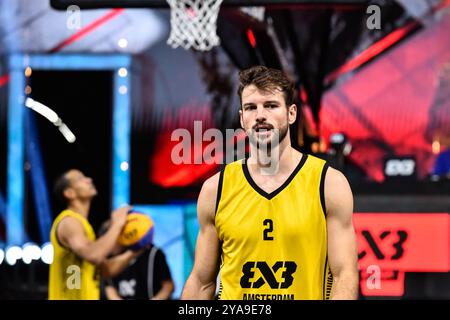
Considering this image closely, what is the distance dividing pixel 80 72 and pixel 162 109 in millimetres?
1024

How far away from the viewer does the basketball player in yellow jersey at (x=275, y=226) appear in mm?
3367

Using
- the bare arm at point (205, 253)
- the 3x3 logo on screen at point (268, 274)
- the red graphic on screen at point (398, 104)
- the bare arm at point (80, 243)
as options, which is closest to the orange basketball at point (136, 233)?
the bare arm at point (80, 243)

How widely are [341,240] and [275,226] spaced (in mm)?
242

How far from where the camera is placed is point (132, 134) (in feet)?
34.0

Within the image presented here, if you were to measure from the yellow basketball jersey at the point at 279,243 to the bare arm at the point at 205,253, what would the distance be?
0.12 ft

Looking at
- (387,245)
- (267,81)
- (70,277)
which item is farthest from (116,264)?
(267,81)

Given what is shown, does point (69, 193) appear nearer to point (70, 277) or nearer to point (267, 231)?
point (70, 277)

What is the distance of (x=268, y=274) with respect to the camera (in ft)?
11.1

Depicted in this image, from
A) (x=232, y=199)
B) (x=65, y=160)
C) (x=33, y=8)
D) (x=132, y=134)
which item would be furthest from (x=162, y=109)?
(x=232, y=199)

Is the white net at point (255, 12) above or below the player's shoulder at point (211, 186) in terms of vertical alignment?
above

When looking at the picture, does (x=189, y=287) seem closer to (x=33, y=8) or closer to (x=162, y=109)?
(x=162, y=109)

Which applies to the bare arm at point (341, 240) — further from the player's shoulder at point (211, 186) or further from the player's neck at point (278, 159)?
the player's shoulder at point (211, 186)

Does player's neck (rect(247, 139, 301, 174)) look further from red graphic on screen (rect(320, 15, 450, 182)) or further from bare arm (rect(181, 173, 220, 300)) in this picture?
red graphic on screen (rect(320, 15, 450, 182))

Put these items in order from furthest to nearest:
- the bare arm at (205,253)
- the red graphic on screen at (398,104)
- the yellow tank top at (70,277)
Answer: the red graphic on screen at (398,104), the yellow tank top at (70,277), the bare arm at (205,253)
